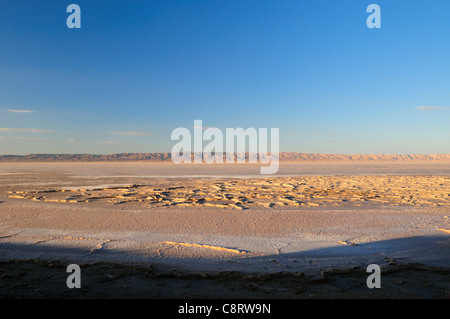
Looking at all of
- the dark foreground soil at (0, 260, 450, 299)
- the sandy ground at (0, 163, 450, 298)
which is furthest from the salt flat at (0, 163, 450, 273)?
the dark foreground soil at (0, 260, 450, 299)

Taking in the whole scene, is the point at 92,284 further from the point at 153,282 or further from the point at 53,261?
the point at 53,261

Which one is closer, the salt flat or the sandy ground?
the sandy ground

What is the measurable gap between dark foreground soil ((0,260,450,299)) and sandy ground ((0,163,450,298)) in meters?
0.01

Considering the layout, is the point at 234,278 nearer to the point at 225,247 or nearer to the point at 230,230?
the point at 225,247

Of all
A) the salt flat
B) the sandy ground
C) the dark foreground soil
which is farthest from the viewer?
the salt flat

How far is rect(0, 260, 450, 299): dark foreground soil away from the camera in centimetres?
332

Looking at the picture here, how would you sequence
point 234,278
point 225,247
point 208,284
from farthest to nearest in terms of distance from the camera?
1. point 225,247
2. point 234,278
3. point 208,284

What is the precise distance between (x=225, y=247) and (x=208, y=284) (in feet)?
5.54

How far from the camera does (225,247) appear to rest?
533 centimetres

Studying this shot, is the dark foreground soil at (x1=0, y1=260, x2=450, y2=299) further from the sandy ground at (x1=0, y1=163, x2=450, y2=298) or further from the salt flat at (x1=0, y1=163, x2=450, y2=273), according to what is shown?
the salt flat at (x1=0, y1=163, x2=450, y2=273)

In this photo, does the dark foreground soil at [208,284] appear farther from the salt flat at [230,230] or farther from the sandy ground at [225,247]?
the salt flat at [230,230]

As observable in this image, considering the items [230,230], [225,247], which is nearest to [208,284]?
[225,247]
